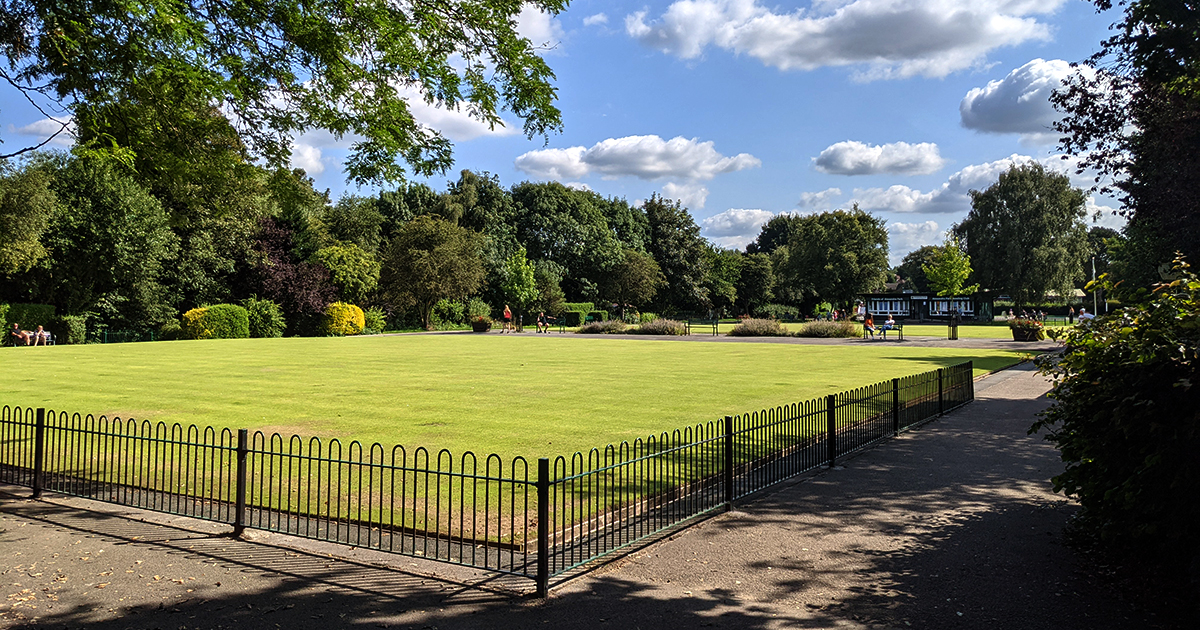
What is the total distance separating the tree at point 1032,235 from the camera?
69688mm

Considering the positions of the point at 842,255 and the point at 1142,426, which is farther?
the point at 842,255

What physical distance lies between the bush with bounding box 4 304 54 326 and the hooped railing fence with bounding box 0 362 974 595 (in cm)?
3418

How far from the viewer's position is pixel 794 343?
38031 millimetres

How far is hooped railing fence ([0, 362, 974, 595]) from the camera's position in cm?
657

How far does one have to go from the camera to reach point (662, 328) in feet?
160

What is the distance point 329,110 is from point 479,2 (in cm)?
269

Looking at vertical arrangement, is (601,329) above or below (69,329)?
above

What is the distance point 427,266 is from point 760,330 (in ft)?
85.1

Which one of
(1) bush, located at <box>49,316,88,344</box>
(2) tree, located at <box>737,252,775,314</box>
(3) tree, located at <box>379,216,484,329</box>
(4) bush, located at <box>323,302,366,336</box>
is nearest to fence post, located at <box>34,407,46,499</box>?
(1) bush, located at <box>49,316,88,344</box>

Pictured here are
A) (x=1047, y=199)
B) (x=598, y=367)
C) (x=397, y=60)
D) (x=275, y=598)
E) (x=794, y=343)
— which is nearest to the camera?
(x=275, y=598)

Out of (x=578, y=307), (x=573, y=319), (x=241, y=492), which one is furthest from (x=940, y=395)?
(x=578, y=307)

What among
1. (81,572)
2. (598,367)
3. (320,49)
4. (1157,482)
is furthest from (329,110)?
(598,367)

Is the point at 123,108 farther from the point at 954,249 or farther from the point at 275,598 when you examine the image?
the point at 954,249

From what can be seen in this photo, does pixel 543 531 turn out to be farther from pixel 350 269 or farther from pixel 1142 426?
pixel 350 269
